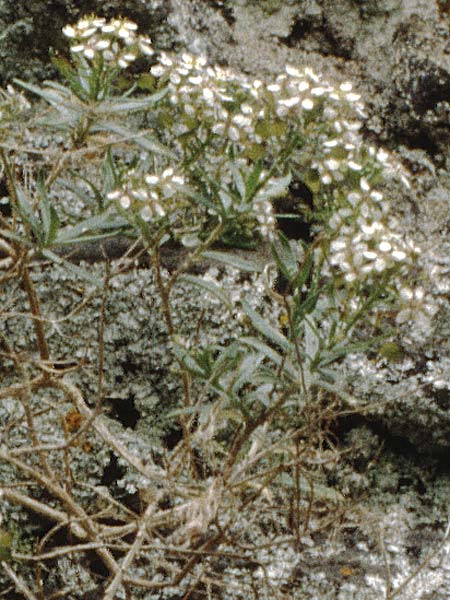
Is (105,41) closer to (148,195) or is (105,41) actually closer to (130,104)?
(130,104)

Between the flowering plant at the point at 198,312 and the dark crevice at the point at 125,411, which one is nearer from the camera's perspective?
the flowering plant at the point at 198,312

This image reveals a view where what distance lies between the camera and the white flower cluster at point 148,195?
195 cm

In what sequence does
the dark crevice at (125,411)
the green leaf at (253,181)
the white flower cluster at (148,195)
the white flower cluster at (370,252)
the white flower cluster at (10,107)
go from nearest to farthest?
the white flower cluster at (370,252), the white flower cluster at (148,195), the green leaf at (253,181), the white flower cluster at (10,107), the dark crevice at (125,411)

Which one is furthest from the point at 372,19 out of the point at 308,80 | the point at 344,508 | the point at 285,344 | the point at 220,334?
the point at 344,508

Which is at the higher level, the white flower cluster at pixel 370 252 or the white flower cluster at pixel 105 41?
the white flower cluster at pixel 105 41

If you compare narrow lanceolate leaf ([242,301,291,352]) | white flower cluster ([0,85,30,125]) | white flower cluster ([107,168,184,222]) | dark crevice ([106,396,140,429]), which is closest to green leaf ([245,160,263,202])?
white flower cluster ([107,168,184,222])

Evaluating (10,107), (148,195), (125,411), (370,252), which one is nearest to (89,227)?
(148,195)

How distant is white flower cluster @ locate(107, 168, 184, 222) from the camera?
6.41 feet

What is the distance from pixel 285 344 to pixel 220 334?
558mm

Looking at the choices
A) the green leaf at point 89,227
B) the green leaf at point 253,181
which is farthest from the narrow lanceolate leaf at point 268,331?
the green leaf at point 89,227

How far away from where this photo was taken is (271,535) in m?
2.41

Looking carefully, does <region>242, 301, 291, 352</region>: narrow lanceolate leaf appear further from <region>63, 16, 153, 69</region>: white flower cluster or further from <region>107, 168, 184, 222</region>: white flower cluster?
<region>63, 16, 153, 69</region>: white flower cluster

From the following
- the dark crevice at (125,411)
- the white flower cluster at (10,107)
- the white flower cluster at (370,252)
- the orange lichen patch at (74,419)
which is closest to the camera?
the white flower cluster at (370,252)

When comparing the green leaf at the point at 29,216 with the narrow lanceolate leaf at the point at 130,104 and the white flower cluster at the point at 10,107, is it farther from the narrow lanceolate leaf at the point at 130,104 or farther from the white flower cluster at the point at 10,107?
the narrow lanceolate leaf at the point at 130,104
